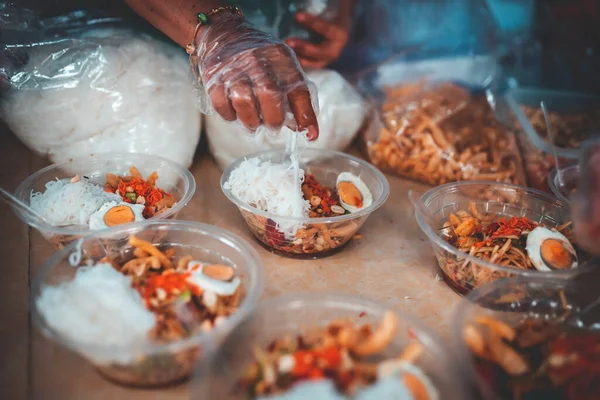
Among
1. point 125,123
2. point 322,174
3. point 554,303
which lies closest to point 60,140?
point 125,123

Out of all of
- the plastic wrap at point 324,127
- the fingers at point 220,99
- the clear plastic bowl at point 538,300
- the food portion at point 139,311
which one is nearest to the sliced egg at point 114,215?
the food portion at point 139,311

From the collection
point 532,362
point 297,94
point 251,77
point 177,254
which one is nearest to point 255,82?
point 251,77

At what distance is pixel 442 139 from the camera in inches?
74.6

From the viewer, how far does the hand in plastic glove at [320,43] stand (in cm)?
199

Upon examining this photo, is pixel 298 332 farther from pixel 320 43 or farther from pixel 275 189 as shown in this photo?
pixel 320 43

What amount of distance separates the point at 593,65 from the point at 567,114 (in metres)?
0.47

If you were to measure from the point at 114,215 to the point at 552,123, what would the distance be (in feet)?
5.37

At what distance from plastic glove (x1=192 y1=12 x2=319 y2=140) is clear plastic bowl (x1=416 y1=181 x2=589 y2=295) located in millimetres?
466

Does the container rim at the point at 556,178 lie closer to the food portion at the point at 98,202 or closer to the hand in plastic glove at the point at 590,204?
the hand in plastic glove at the point at 590,204

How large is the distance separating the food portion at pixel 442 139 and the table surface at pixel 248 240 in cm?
12

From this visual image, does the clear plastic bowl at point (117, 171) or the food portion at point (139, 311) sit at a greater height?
the food portion at point (139, 311)

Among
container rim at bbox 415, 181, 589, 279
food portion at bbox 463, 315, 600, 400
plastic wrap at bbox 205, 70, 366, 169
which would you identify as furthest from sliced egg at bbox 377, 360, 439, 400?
plastic wrap at bbox 205, 70, 366, 169

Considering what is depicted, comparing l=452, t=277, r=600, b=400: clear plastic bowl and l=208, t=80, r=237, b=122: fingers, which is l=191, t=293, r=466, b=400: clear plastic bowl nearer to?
l=452, t=277, r=600, b=400: clear plastic bowl

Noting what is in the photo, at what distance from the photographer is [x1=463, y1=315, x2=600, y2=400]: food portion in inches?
39.4
